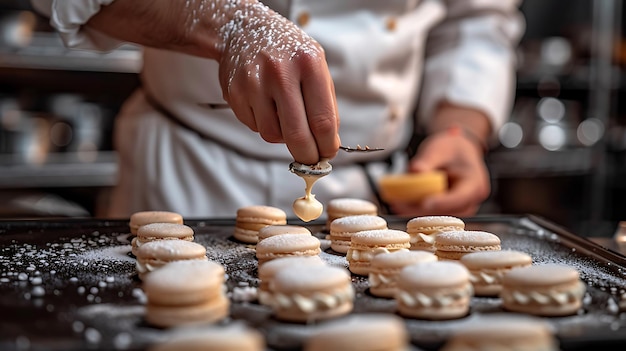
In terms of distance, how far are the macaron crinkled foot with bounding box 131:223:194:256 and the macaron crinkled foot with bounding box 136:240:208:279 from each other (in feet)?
0.45

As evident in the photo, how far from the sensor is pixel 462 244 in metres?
1.33

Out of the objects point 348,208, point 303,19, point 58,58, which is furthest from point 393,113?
point 58,58

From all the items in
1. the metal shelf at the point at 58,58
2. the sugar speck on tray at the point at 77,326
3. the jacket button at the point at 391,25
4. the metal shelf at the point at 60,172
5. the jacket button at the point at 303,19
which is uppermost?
the jacket button at the point at 303,19

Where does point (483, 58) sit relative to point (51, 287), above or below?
above

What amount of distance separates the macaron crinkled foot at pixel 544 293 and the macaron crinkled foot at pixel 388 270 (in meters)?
0.15

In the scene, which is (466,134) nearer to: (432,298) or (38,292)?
(432,298)

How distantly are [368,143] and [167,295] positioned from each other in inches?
46.4

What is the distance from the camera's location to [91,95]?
3529 mm

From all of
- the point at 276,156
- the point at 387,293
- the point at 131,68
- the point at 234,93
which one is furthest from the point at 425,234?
the point at 131,68

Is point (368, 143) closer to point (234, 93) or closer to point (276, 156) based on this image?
point (276, 156)

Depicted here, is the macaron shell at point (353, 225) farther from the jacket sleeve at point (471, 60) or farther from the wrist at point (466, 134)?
the jacket sleeve at point (471, 60)

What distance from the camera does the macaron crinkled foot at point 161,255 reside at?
4.05 feet

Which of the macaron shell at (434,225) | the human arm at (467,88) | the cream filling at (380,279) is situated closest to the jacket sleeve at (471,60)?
the human arm at (467,88)

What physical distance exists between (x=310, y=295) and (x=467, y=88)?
1458mm
